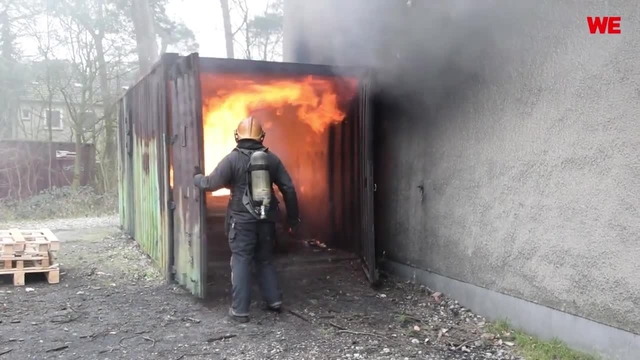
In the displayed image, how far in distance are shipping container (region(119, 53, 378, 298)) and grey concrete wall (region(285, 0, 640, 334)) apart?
0.60 meters

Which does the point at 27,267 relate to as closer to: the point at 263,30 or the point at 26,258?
the point at 26,258

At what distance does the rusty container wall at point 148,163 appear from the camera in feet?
20.2

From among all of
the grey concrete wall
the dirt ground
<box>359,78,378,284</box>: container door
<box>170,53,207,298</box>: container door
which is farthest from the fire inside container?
the dirt ground

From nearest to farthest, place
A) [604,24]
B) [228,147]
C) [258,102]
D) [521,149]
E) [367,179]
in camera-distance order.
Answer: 1. [604,24]
2. [521,149]
3. [367,179]
4. [258,102]
5. [228,147]

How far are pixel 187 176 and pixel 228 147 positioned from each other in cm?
235

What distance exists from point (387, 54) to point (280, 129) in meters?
2.30

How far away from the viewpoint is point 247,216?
4941 mm

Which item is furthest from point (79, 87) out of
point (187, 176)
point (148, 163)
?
point (187, 176)

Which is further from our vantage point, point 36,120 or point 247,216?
point 36,120

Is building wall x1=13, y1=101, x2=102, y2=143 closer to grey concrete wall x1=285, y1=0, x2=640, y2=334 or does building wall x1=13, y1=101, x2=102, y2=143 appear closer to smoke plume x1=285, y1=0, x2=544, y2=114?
smoke plume x1=285, y1=0, x2=544, y2=114

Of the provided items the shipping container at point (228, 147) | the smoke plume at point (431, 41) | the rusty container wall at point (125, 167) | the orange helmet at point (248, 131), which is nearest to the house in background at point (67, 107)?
the rusty container wall at point (125, 167)

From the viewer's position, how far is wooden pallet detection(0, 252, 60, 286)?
6.02m

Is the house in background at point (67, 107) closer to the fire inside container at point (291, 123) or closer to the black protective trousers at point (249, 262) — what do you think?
the fire inside container at point (291, 123)

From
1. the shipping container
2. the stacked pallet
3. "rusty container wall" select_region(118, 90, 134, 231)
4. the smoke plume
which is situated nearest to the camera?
the smoke plume
